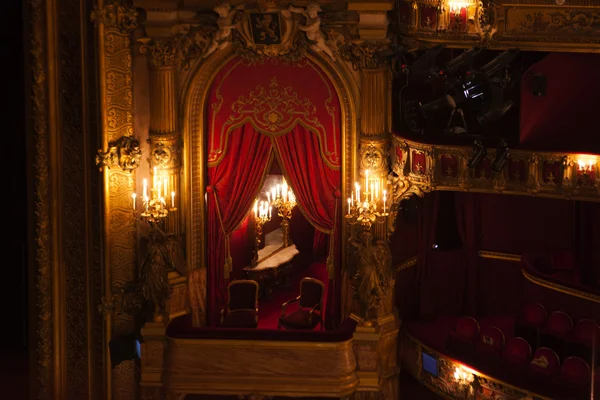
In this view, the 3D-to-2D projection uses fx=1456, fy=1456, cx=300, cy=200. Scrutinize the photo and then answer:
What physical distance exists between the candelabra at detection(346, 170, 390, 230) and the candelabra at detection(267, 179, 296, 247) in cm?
203

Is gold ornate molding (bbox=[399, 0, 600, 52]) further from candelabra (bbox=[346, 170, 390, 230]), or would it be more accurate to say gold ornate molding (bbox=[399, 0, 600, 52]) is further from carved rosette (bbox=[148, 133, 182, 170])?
carved rosette (bbox=[148, 133, 182, 170])

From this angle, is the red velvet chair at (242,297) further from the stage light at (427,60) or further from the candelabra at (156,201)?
the stage light at (427,60)

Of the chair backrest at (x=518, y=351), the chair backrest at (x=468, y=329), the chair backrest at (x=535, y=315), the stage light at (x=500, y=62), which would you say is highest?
the stage light at (x=500, y=62)

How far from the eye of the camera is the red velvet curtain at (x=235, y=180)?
1983 cm

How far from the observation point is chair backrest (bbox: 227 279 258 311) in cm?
2020

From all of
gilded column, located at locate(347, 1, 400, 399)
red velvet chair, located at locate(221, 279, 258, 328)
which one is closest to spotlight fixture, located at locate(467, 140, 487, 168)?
gilded column, located at locate(347, 1, 400, 399)

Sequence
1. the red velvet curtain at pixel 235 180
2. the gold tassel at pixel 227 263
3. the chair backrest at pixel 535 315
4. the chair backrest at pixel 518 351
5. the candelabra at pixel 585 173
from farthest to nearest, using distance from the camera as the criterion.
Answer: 1. the gold tassel at pixel 227 263
2. the red velvet curtain at pixel 235 180
3. the chair backrest at pixel 535 315
4. the chair backrest at pixel 518 351
5. the candelabra at pixel 585 173

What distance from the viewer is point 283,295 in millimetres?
21516

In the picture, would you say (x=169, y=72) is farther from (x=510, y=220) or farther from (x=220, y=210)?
(x=510, y=220)

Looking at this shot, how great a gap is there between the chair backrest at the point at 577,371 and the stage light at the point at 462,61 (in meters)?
4.04

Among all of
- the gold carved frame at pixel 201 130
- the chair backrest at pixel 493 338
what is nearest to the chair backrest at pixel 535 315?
the chair backrest at pixel 493 338

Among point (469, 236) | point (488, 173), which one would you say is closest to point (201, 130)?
point (488, 173)

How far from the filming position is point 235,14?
19.1m

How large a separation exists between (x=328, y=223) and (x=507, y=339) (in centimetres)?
307
